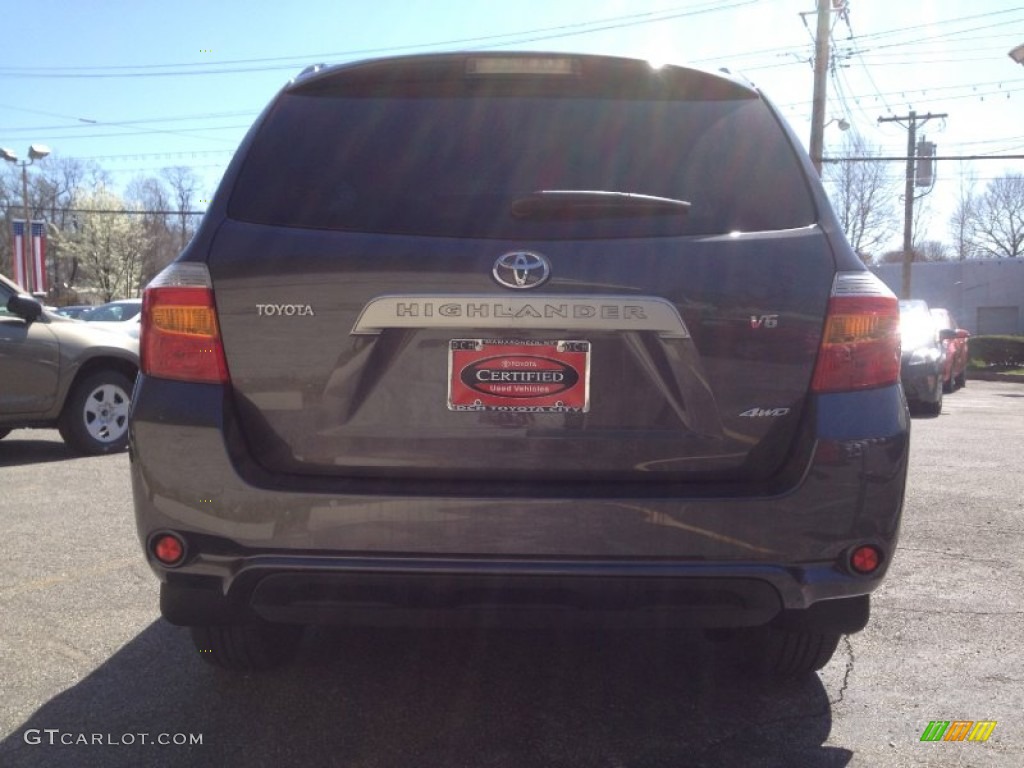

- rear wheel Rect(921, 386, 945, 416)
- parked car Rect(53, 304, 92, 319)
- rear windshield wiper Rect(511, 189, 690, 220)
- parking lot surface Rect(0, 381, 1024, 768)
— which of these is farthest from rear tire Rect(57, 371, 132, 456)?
parked car Rect(53, 304, 92, 319)

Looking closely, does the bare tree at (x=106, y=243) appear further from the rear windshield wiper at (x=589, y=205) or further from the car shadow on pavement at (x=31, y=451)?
the rear windshield wiper at (x=589, y=205)

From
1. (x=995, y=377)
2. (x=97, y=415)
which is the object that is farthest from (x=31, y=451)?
(x=995, y=377)

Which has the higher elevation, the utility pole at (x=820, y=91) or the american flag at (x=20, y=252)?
the utility pole at (x=820, y=91)

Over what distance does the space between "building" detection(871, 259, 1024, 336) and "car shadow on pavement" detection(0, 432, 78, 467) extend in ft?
124

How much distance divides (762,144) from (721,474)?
0.93 meters

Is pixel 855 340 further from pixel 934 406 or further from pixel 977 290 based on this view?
pixel 977 290

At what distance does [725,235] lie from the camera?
2.47 meters

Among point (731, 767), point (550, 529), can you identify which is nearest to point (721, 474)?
point (550, 529)

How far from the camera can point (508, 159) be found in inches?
102

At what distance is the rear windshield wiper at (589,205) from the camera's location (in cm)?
245

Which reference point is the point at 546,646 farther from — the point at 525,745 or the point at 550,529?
the point at 550,529

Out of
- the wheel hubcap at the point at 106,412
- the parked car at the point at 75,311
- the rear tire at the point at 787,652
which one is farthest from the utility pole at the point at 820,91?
the rear tire at the point at 787,652

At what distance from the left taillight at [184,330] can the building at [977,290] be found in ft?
137

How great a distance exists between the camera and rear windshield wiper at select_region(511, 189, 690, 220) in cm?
245
